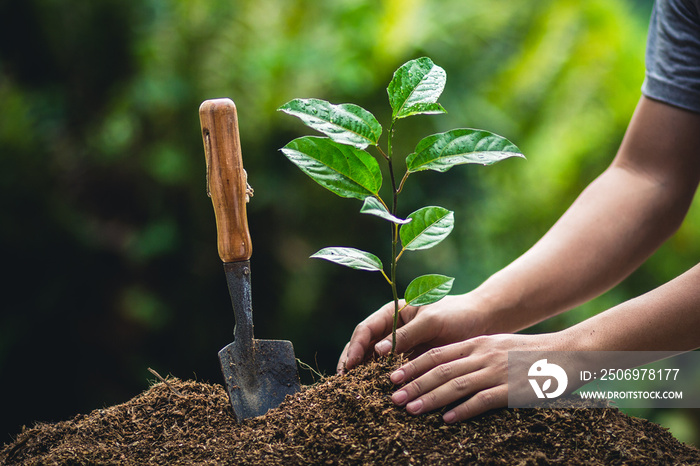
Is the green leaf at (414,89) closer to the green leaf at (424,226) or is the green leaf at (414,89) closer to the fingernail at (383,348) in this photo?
the green leaf at (424,226)

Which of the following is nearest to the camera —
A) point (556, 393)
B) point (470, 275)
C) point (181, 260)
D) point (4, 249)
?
point (556, 393)

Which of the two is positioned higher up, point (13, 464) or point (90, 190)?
point (90, 190)

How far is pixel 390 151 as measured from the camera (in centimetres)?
80

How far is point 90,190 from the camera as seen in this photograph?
222 cm

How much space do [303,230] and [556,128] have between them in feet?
4.67

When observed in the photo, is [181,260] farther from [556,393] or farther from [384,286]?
[556,393]

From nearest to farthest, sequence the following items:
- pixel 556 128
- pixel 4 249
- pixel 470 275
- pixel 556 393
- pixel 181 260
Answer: pixel 556 393 < pixel 4 249 < pixel 181 260 < pixel 470 275 < pixel 556 128

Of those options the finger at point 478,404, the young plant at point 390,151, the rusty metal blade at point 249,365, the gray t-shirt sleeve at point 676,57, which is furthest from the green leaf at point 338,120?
the gray t-shirt sleeve at point 676,57

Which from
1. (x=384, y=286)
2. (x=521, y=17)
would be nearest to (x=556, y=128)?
(x=521, y=17)

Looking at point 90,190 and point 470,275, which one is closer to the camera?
point 90,190

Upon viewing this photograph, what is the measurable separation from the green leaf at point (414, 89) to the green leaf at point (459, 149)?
1.9 inches

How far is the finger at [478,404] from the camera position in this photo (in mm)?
760

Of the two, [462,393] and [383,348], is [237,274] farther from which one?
[462,393]

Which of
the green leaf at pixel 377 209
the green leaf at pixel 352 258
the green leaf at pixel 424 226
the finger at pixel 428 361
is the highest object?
the green leaf at pixel 377 209
